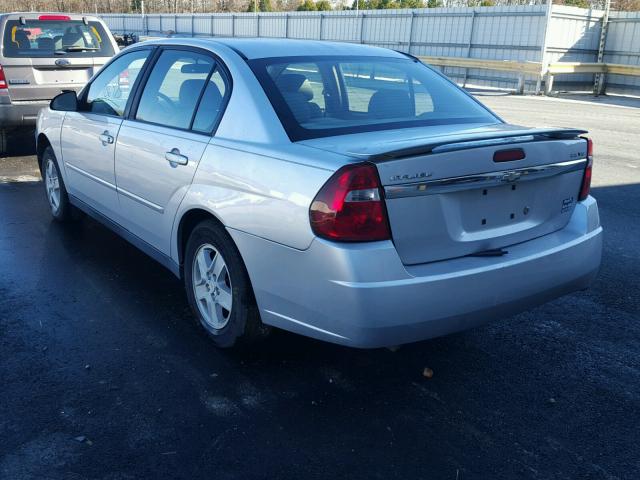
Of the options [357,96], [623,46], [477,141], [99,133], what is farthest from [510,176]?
[623,46]

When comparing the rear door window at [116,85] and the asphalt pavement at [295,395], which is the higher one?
the rear door window at [116,85]

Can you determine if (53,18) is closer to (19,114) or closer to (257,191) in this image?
(19,114)

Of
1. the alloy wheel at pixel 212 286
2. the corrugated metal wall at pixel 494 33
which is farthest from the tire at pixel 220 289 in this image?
the corrugated metal wall at pixel 494 33

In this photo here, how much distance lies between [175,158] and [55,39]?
22.6ft

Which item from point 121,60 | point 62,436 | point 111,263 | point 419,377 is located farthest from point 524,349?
point 121,60

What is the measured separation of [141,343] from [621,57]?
22908 mm

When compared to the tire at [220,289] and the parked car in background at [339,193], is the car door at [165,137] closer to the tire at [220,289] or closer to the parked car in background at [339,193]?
the parked car in background at [339,193]

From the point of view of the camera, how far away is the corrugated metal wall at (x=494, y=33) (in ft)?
73.5

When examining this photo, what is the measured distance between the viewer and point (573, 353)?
387 centimetres

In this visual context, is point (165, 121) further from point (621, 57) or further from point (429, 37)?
point (429, 37)

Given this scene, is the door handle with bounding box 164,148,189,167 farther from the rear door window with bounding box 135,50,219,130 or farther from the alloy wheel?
the alloy wheel

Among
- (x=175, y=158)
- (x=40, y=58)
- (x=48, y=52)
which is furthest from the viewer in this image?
(x=48, y=52)

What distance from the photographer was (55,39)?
964 cm

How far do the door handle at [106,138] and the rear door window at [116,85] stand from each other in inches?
5.9
